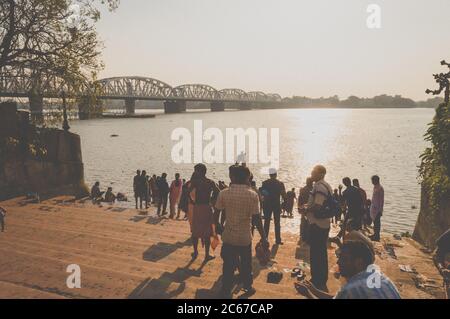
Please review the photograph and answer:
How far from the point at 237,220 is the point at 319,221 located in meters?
1.39

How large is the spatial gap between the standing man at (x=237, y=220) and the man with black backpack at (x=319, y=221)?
100 cm

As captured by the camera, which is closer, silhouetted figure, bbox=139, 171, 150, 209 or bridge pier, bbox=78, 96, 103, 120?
bridge pier, bbox=78, 96, 103, 120

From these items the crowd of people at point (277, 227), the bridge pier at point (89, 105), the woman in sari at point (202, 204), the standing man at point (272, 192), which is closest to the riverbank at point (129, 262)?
the crowd of people at point (277, 227)

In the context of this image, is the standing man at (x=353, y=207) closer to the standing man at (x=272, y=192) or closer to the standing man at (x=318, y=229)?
the standing man at (x=272, y=192)

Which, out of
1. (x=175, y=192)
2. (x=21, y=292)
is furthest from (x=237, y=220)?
(x=175, y=192)

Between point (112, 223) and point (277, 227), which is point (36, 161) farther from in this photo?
point (277, 227)

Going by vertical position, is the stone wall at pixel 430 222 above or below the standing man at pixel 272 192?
below

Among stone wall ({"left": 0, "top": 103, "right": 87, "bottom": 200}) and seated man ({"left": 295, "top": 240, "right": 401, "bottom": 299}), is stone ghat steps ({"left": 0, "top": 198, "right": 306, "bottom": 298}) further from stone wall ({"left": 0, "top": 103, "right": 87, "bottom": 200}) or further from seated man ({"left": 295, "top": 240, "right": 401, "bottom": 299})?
stone wall ({"left": 0, "top": 103, "right": 87, "bottom": 200})

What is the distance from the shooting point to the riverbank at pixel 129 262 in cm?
534

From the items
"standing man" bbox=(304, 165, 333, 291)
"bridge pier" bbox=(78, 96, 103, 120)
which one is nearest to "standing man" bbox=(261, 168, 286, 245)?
"standing man" bbox=(304, 165, 333, 291)

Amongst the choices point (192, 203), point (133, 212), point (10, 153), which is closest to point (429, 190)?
point (192, 203)

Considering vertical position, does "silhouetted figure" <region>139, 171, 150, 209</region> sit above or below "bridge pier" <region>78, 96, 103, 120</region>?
below

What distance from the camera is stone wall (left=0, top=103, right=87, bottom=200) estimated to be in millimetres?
15297

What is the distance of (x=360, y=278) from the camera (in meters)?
2.67
